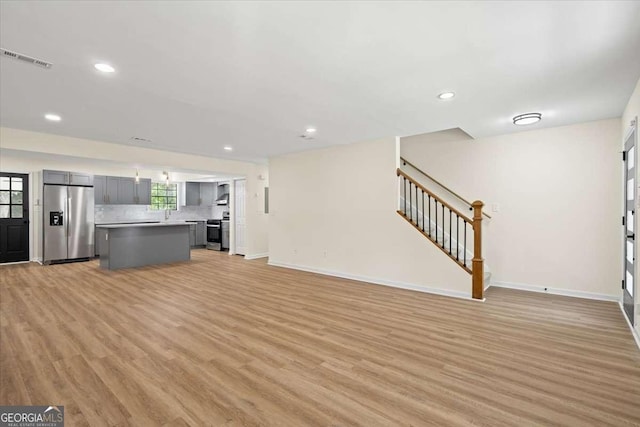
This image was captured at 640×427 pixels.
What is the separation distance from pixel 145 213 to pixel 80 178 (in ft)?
6.80

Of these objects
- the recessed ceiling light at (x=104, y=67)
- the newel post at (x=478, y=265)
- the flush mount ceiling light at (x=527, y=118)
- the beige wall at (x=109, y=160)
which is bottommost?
the newel post at (x=478, y=265)

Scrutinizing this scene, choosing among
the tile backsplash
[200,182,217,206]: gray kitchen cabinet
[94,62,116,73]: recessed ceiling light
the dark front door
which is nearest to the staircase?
[94,62,116,73]: recessed ceiling light

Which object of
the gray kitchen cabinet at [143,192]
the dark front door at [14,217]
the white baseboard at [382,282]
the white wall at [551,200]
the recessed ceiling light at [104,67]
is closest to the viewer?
the recessed ceiling light at [104,67]

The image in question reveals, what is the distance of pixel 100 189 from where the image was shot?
26.3 feet

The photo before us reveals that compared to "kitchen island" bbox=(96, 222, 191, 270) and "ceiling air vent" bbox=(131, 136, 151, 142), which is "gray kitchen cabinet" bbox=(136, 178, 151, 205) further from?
"ceiling air vent" bbox=(131, 136, 151, 142)

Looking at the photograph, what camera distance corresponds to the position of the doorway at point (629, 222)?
3.21 m

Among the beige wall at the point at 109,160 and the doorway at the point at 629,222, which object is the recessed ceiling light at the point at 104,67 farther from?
the doorway at the point at 629,222

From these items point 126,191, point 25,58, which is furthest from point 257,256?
point 25,58

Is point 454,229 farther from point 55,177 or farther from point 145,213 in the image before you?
point 55,177

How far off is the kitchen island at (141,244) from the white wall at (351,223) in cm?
239

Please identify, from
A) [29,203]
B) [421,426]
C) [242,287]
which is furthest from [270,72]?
[29,203]

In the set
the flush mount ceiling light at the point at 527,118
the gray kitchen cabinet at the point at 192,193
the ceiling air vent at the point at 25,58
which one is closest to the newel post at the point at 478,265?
the flush mount ceiling light at the point at 527,118

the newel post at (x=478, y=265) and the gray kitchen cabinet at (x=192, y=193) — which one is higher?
the gray kitchen cabinet at (x=192, y=193)

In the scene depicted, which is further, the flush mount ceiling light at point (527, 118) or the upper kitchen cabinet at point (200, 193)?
the upper kitchen cabinet at point (200, 193)
